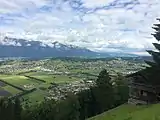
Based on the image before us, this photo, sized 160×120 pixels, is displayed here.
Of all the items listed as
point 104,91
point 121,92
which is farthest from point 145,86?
point 121,92

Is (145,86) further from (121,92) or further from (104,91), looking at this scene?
(121,92)

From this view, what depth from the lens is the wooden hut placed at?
46.5 m

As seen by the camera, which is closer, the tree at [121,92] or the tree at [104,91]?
the tree at [104,91]

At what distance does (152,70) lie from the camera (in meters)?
45.1

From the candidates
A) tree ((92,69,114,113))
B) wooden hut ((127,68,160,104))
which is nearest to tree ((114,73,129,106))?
tree ((92,69,114,113))

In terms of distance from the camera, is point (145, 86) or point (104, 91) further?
point (104, 91)

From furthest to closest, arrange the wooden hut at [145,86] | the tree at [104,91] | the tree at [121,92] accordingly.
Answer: the tree at [121,92] → the tree at [104,91] → the wooden hut at [145,86]

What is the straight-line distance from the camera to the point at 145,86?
51094 mm

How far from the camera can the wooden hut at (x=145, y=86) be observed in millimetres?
46531

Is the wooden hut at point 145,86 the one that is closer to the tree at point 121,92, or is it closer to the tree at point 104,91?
the tree at point 104,91

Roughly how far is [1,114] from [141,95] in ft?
151

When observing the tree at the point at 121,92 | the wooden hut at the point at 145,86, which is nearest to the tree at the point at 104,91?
the tree at the point at 121,92

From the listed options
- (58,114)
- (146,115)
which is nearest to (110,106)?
(58,114)

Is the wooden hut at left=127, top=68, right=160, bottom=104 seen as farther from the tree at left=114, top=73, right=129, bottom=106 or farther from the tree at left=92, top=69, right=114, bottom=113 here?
the tree at left=114, top=73, right=129, bottom=106
